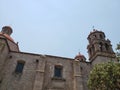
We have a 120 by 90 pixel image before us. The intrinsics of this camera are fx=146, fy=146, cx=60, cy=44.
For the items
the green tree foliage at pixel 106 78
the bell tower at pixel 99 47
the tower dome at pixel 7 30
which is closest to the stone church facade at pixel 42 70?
the bell tower at pixel 99 47

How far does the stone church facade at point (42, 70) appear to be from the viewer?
53.8ft

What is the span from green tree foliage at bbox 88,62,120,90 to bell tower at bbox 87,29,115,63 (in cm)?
795

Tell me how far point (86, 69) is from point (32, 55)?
24.6 feet

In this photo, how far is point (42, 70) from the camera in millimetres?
17438

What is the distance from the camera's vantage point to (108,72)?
444 inches

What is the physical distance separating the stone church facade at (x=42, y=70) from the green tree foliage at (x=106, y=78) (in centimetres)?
539

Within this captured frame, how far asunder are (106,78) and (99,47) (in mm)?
10983

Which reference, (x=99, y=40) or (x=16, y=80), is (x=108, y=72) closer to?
(x=16, y=80)

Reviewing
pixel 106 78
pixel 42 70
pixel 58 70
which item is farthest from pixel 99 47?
pixel 106 78

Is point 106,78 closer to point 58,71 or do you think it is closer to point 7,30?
point 58,71

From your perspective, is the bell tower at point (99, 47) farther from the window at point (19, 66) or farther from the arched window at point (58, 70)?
the window at point (19, 66)

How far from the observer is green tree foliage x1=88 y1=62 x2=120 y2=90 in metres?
10.7

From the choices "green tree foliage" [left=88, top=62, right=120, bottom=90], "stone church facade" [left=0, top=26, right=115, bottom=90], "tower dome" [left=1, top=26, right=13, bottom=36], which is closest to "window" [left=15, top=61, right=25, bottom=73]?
"stone church facade" [left=0, top=26, right=115, bottom=90]

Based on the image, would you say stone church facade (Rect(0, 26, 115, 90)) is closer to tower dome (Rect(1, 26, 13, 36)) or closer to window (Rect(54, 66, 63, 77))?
window (Rect(54, 66, 63, 77))
